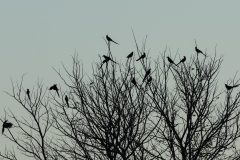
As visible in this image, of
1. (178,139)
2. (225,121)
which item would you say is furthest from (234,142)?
(178,139)

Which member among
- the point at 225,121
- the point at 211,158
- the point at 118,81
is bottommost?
the point at 211,158

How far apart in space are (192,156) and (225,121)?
1.10m

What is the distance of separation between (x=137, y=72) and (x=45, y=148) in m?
2.83

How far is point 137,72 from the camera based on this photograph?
38.8ft

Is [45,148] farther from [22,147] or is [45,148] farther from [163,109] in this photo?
[163,109]

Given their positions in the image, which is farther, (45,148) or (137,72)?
(137,72)

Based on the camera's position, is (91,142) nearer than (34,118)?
Yes

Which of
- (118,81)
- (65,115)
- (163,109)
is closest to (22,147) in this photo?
(65,115)

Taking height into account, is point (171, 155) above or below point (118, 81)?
below

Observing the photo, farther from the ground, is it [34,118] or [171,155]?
[34,118]

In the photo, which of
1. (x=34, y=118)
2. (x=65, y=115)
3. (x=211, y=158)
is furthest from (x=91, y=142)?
(x=211, y=158)

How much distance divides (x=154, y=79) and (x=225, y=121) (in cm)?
195

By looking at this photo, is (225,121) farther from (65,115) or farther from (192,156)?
(65,115)

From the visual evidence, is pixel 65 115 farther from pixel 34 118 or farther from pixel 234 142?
pixel 234 142
